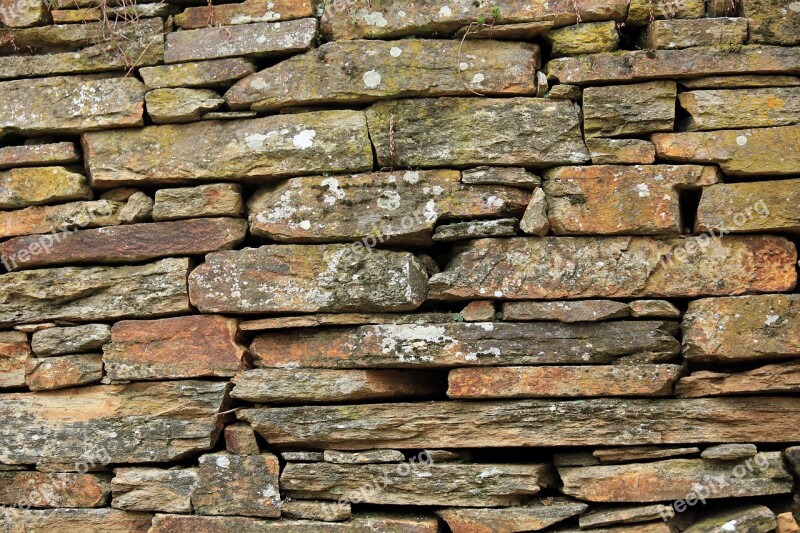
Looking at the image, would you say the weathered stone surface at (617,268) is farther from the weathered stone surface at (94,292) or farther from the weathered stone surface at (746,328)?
the weathered stone surface at (94,292)

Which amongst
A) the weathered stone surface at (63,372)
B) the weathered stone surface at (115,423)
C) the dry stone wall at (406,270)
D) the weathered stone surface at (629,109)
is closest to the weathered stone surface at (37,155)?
the dry stone wall at (406,270)

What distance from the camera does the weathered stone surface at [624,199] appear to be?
416 centimetres

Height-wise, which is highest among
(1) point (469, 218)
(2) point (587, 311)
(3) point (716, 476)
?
(1) point (469, 218)

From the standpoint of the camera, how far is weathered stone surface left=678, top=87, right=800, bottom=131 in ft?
13.7

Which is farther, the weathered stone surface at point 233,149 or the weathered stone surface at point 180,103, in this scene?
the weathered stone surface at point 180,103

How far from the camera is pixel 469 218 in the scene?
4.30 metres

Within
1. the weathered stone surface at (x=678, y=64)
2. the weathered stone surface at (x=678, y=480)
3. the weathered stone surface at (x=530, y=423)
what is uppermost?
the weathered stone surface at (x=678, y=64)

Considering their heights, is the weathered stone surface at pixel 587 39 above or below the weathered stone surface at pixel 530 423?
above

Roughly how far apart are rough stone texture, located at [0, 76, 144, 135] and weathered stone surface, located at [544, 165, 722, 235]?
2.69 metres

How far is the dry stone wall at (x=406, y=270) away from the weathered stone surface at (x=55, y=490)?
0.05 feet

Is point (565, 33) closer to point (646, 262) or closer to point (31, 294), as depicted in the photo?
point (646, 262)

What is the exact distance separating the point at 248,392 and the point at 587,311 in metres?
2.04

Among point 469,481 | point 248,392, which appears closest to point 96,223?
point 248,392

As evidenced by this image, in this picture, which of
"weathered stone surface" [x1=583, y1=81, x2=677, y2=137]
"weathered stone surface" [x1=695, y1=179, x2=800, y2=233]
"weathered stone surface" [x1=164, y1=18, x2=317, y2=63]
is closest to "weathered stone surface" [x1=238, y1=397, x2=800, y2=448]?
"weathered stone surface" [x1=695, y1=179, x2=800, y2=233]
